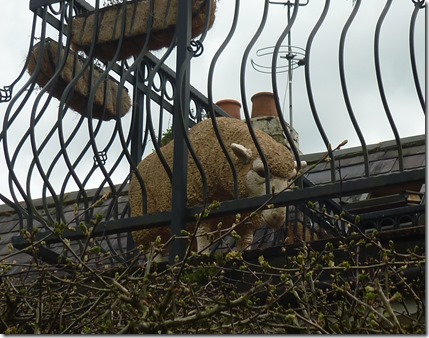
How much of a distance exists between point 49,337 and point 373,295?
0.91 meters

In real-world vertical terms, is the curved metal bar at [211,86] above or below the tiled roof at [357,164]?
above

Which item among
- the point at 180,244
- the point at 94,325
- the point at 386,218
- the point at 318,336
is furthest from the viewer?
the point at 386,218

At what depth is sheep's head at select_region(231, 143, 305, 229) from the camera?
598 cm

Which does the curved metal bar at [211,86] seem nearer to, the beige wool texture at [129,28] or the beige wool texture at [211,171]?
the beige wool texture at [129,28]

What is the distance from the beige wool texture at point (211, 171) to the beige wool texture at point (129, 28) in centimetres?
75

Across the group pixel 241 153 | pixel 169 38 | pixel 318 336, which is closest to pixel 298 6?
pixel 169 38

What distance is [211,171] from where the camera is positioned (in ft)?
20.8

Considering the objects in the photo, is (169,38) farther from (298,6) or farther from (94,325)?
(94,325)

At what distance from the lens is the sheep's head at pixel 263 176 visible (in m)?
5.98

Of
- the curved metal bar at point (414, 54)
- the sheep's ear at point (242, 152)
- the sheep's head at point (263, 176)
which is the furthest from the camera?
the sheep's ear at point (242, 152)

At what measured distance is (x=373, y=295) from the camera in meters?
2.86

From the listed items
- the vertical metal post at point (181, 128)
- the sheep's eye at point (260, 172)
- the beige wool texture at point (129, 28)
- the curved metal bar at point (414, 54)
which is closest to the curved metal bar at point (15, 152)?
the beige wool texture at point (129, 28)

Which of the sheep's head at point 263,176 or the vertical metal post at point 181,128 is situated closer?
the vertical metal post at point 181,128

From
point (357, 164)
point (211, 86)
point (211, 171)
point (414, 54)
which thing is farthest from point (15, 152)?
point (357, 164)
